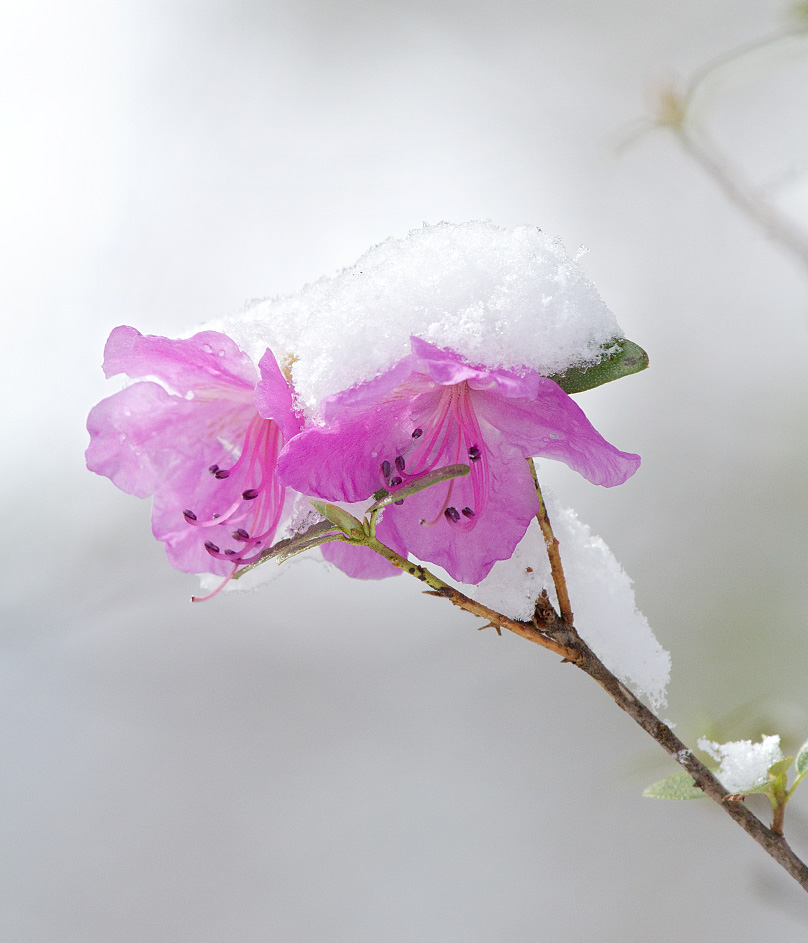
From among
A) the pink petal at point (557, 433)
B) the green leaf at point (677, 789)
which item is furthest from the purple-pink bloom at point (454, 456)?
the green leaf at point (677, 789)

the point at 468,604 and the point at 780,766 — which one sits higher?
the point at 468,604

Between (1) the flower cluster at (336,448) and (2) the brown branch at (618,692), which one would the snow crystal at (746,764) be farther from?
(1) the flower cluster at (336,448)

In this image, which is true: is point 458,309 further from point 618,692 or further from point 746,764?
point 746,764

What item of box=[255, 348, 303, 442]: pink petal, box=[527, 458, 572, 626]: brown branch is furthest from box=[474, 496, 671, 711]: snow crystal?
box=[255, 348, 303, 442]: pink petal

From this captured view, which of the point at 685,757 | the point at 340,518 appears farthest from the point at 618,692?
the point at 340,518

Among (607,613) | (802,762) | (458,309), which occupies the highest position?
(458,309)

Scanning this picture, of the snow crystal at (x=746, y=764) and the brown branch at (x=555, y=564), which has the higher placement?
the brown branch at (x=555, y=564)
